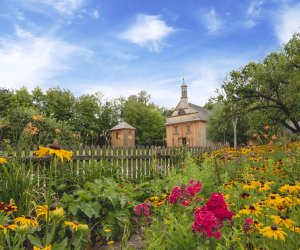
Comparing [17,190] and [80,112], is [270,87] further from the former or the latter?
[80,112]

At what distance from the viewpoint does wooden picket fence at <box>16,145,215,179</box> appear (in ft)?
18.9

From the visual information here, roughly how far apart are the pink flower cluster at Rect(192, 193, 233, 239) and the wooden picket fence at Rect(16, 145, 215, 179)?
3.82 metres

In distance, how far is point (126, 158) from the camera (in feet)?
27.2

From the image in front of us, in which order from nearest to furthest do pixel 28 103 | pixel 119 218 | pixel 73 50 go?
pixel 119 218
pixel 73 50
pixel 28 103

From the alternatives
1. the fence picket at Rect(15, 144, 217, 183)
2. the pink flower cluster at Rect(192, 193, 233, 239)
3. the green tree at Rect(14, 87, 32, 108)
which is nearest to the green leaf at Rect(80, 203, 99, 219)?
the fence picket at Rect(15, 144, 217, 183)

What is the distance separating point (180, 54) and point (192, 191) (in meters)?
8.74

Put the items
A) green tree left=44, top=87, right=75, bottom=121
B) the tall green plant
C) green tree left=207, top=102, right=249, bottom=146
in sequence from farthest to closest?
green tree left=44, top=87, right=75, bottom=121 → green tree left=207, top=102, right=249, bottom=146 → the tall green plant

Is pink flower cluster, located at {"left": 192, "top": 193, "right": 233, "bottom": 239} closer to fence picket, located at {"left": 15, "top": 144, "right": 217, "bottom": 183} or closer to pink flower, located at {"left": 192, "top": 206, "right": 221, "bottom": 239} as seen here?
pink flower, located at {"left": 192, "top": 206, "right": 221, "bottom": 239}

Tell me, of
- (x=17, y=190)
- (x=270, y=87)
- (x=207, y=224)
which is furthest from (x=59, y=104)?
(x=207, y=224)

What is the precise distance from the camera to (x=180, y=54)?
1060 cm

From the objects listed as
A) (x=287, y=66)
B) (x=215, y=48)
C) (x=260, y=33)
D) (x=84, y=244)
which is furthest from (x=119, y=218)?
(x=287, y=66)

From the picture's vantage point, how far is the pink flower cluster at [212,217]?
1.64 meters

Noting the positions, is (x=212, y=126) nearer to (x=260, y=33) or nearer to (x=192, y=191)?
(x=260, y=33)

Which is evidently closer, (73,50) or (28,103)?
(73,50)
